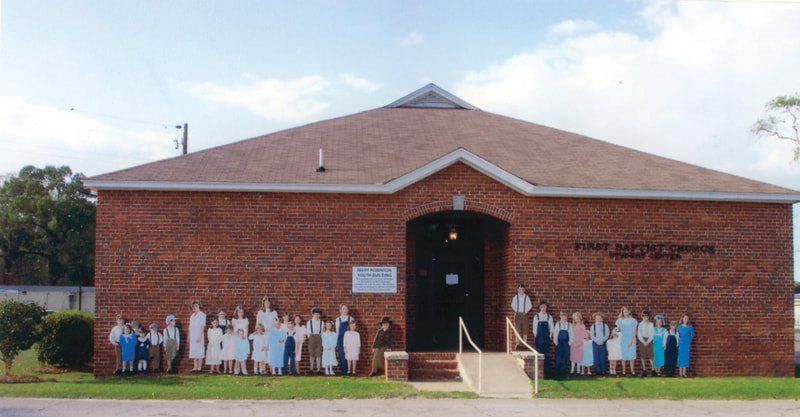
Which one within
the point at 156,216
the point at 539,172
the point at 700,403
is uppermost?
the point at 539,172

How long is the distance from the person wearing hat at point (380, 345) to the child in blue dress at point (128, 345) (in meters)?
4.86

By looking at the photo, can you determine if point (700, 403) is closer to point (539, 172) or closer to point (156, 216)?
point (539, 172)

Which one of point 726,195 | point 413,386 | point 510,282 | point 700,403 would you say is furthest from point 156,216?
point 726,195

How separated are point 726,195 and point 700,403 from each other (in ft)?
17.7

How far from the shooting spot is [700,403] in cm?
1374

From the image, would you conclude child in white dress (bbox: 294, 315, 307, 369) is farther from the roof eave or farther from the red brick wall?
the roof eave

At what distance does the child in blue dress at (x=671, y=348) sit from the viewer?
1711cm

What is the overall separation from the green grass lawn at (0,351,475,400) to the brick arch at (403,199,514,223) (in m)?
3.51

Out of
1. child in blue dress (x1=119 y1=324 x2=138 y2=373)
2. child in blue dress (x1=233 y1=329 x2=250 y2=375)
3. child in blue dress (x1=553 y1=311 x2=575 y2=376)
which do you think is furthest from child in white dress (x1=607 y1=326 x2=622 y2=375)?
child in blue dress (x1=119 y1=324 x2=138 y2=373)

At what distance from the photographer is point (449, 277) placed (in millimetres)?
18766

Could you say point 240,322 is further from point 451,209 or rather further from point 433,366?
point 451,209

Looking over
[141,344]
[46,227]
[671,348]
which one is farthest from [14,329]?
[46,227]

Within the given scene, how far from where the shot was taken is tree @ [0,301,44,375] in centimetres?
1600

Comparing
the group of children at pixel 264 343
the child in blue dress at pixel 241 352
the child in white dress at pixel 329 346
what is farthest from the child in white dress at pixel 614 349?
the child in blue dress at pixel 241 352
